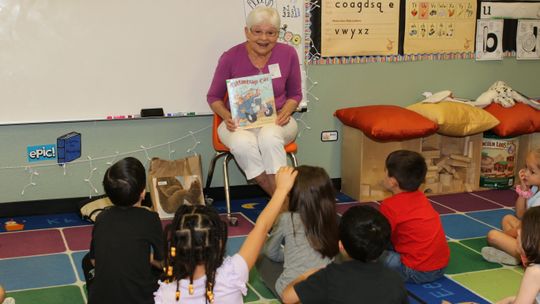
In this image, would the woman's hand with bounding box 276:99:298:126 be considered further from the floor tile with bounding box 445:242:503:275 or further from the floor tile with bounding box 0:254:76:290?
the floor tile with bounding box 0:254:76:290

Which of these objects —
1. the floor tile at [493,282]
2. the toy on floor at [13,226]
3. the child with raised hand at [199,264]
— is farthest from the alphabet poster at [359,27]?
the child with raised hand at [199,264]

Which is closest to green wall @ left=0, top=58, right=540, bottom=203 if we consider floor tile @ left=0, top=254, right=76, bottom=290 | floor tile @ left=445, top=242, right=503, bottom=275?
floor tile @ left=0, top=254, right=76, bottom=290

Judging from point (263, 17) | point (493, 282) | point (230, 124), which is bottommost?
point (493, 282)

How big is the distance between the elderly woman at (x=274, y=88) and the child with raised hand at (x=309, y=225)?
1197 mm

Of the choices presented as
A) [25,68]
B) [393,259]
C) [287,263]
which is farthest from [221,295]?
[25,68]

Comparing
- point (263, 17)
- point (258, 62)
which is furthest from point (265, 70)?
point (263, 17)

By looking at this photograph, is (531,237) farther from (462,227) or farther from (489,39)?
(489,39)

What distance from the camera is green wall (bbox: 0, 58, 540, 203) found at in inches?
160

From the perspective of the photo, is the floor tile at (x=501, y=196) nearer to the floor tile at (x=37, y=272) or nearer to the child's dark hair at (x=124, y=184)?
the floor tile at (x=37, y=272)

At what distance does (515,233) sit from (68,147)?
8.60ft

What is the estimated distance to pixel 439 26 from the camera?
15.9ft

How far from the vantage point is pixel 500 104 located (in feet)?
15.9

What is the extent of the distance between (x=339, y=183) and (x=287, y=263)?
221 centimetres

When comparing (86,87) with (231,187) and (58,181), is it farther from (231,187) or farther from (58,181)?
(231,187)
